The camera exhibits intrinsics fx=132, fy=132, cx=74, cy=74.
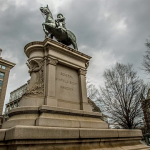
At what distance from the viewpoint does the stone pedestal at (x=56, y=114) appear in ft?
13.6

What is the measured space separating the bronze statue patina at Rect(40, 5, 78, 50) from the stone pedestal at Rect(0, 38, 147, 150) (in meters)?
1.47

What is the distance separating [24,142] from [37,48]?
5.98 m

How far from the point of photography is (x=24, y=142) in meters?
3.82

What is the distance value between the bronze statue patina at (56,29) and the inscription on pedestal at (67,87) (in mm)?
2635

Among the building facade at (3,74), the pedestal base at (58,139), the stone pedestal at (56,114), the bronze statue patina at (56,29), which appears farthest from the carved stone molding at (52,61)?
the building facade at (3,74)

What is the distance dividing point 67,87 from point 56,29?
4.38 metres

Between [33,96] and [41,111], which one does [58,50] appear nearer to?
[33,96]

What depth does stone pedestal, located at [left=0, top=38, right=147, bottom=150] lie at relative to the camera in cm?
415

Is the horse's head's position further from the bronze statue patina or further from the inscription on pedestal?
the inscription on pedestal

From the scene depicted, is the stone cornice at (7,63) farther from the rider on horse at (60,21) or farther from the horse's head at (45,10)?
the rider on horse at (60,21)

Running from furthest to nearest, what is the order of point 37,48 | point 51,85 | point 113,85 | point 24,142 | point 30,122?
point 113,85 → point 37,48 → point 51,85 → point 30,122 → point 24,142

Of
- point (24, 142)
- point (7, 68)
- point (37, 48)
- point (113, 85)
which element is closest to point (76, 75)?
point (37, 48)

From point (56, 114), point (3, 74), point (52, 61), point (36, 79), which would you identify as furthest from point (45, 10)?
point (3, 74)

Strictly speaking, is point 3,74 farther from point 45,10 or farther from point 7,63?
point 45,10
